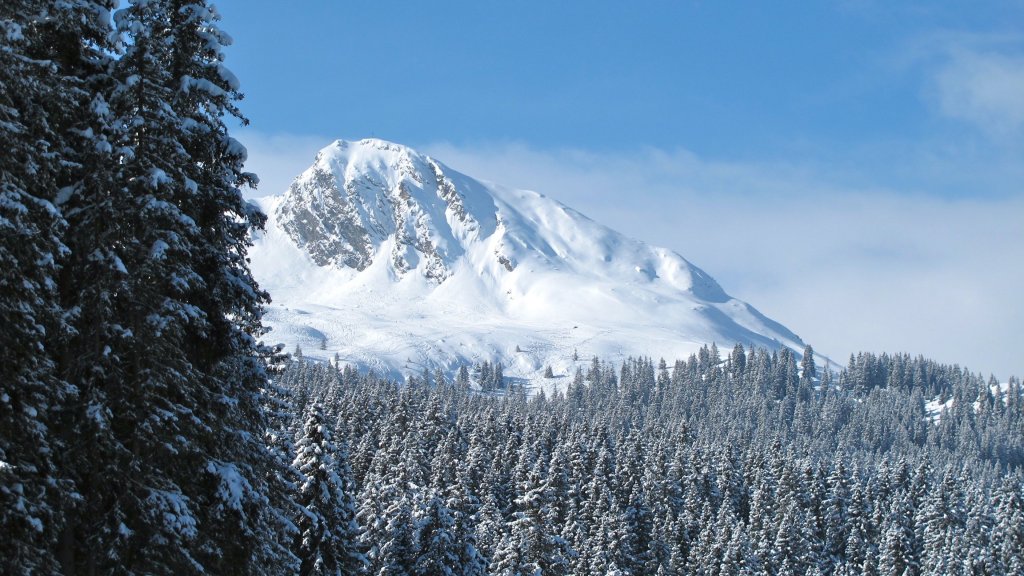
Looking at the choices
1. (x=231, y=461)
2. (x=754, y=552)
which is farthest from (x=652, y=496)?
(x=231, y=461)

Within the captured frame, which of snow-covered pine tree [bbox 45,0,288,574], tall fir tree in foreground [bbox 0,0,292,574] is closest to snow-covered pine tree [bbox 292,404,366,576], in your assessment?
snow-covered pine tree [bbox 45,0,288,574]

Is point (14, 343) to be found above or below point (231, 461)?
above

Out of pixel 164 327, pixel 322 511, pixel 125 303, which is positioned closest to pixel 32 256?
pixel 125 303

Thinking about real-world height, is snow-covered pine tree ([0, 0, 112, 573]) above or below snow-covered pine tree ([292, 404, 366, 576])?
above

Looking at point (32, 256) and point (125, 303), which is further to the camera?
point (125, 303)

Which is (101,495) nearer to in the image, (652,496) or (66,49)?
(66,49)

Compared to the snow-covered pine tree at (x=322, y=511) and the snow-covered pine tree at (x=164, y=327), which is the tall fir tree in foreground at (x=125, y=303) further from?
the snow-covered pine tree at (x=322, y=511)

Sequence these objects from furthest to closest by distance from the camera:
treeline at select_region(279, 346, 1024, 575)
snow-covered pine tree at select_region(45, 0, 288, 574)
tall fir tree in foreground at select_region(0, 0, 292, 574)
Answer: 1. treeline at select_region(279, 346, 1024, 575)
2. snow-covered pine tree at select_region(45, 0, 288, 574)
3. tall fir tree in foreground at select_region(0, 0, 292, 574)

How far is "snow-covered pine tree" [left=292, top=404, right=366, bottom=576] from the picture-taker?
93.2 feet

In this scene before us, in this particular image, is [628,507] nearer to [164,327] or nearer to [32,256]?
[164,327]

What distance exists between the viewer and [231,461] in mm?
16344

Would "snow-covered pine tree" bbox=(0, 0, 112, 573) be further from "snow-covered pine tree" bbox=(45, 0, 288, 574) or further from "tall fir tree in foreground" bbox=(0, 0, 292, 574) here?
"snow-covered pine tree" bbox=(45, 0, 288, 574)

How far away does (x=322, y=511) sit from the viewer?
29.2m

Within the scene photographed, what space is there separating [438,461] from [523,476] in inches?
332
